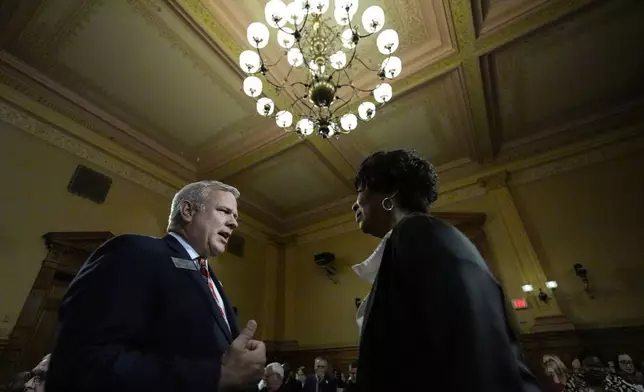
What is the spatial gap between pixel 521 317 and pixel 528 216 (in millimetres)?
1894

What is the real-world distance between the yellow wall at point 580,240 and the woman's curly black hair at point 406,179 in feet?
17.5

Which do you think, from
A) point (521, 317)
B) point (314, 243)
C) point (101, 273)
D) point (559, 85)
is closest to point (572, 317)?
point (521, 317)

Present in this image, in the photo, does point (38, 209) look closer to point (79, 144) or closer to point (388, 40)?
point (79, 144)

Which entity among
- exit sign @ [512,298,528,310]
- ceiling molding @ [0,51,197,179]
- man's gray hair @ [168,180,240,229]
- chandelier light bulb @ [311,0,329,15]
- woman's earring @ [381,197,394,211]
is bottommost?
woman's earring @ [381,197,394,211]

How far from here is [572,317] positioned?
207 inches

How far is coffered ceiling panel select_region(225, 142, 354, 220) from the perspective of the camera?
6805 millimetres

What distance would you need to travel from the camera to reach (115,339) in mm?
991

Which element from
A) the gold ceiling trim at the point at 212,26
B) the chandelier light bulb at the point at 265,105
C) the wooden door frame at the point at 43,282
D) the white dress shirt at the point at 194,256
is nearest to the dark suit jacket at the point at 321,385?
the wooden door frame at the point at 43,282

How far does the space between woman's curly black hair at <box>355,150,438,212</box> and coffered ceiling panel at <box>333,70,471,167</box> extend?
14.0ft

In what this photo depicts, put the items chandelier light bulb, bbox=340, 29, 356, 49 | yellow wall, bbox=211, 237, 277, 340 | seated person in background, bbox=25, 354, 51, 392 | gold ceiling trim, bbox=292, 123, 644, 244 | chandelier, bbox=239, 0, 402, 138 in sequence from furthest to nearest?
yellow wall, bbox=211, 237, 277, 340 < gold ceiling trim, bbox=292, 123, 644, 244 < chandelier light bulb, bbox=340, 29, 356, 49 < chandelier, bbox=239, 0, 402, 138 < seated person in background, bbox=25, 354, 51, 392

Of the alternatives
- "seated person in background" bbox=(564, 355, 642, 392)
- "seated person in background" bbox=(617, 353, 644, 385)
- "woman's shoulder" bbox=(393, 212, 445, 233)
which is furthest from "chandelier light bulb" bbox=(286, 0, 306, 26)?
"seated person in background" bbox=(617, 353, 644, 385)

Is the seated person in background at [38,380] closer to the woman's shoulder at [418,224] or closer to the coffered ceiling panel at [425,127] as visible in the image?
the woman's shoulder at [418,224]

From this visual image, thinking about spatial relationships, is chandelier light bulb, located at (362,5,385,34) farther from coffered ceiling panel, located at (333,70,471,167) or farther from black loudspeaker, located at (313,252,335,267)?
black loudspeaker, located at (313,252,335,267)

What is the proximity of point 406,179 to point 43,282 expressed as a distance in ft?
17.4
